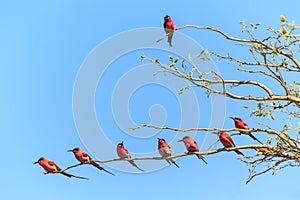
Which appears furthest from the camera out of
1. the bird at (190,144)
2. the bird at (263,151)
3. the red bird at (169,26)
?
the red bird at (169,26)

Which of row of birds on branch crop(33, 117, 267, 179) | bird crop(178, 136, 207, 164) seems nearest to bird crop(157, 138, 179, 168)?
row of birds on branch crop(33, 117, 267, 179)

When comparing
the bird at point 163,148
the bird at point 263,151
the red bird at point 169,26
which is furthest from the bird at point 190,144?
the red bird at point 169,26

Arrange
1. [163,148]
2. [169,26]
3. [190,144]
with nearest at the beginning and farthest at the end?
[190,144] → [163,148] → [169,26]

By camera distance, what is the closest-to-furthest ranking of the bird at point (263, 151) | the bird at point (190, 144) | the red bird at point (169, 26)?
the bird at point (263, 151) < the bird at point (190, 144) < the red bird at point (169, 26)

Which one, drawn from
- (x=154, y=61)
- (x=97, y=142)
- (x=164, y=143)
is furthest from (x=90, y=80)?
(x=154, y=61)

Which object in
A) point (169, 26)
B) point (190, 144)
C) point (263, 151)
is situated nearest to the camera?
point (263, 151)

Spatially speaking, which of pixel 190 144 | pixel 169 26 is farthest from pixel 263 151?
pixel 169 26

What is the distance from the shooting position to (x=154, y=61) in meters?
4.93

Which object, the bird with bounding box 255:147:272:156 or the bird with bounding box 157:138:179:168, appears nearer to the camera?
the bird with bounding box 255:147:272:156

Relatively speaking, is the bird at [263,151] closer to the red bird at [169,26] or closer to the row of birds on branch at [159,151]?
the row of birds on branch at [159,151]

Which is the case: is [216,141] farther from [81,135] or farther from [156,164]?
[81,135]

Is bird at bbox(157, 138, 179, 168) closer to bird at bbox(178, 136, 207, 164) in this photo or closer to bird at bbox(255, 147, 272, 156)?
bird at bbox(178, 136, 207, 164)

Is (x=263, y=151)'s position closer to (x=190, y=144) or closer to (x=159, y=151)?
(x=190, y=144)

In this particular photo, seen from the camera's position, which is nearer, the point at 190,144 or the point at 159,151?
the point at 190,144
